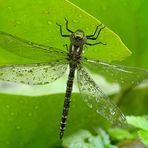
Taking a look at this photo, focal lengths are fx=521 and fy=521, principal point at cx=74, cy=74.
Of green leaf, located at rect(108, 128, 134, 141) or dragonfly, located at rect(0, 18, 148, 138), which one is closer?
dragonfly, located at rect(0, 18, 148, 138)

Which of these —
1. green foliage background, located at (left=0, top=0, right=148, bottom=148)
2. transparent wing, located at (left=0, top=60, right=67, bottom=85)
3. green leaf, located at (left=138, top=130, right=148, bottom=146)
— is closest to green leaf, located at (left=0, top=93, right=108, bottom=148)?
green foliage background, located at (left=0, top=0, right=148, bottom=148)

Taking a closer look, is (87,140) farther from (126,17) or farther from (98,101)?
(126,17)

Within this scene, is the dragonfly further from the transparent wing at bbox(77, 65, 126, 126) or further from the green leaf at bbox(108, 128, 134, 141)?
the green leaf at bbox(108, 128, 134, 141)

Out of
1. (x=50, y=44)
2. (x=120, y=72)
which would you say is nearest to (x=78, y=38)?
(x=50, y=44)

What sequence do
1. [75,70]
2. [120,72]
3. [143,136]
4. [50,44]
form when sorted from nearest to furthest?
1. [143,136]
2. [50,44]
3. [120,72]
4. [75,70]

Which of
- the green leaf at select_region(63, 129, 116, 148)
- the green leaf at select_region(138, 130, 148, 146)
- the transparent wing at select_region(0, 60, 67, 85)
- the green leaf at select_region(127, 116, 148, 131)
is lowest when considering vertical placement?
the green leaf at select_region(63, 129, 116, 148)

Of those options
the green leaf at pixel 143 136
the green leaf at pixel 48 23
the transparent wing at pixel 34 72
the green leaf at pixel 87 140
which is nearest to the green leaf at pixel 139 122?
the green leaf at pixel 143 136

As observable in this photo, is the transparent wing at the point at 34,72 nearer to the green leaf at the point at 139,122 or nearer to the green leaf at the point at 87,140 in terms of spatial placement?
the green leaf at the point at 87,140
